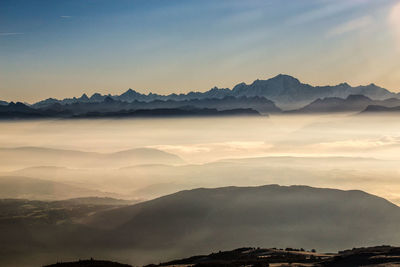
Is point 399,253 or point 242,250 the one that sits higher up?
point 399,253

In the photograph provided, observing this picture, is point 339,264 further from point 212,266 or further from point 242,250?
point 242,250

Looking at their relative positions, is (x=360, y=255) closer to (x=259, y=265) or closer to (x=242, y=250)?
(x=259, y=265)

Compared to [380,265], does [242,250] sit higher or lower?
lower

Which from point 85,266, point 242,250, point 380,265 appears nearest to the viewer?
point 380,265

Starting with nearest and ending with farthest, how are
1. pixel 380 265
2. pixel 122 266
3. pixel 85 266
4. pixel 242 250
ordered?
pixel 380 265 → pixel 85 266 → pixel 122 266 → pixel 242 250

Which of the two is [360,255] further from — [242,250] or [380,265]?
[242,250]

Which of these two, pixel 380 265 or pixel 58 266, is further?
pixel 58 266

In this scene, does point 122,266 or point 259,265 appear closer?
point 259,265

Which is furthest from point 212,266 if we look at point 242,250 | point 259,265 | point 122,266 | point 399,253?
point 242,250

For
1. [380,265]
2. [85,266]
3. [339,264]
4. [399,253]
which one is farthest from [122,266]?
[399,253]
